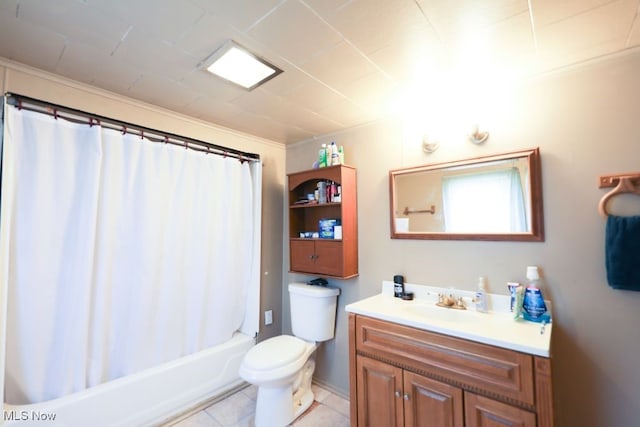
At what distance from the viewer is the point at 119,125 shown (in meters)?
1.67

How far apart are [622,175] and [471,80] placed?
83 cm

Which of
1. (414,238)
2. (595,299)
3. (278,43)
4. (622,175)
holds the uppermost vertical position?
(278,43)

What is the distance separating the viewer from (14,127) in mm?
1335

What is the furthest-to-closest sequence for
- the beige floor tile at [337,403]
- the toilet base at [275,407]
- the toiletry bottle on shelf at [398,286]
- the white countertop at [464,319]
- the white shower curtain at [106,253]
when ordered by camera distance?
1. the beige floor tile at [337,403]
2. the toiletry bottle on shelf at [398,286]
3. the toilet base at [275,407]
4. the white shower curtain at [106,253]
5. the white countertop at [464,319]

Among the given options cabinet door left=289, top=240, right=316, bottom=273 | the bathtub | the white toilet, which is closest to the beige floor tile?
the white toilet

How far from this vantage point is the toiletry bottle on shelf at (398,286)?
1882mm

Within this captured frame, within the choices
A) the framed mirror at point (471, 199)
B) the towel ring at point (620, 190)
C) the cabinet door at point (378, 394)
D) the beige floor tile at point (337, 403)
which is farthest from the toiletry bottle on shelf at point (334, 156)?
the beige floor tile at point (337, 403)

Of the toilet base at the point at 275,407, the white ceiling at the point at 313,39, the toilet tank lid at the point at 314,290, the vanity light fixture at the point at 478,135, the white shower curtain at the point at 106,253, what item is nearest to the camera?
the white ceiling at the point at 313,39

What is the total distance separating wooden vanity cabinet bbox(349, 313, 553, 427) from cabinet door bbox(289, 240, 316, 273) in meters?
0.66

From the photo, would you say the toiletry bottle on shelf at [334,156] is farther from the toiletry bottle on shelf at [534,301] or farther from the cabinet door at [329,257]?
the toiletry bottle on shelf at [534,301]

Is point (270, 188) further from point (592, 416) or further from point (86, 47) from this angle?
point (592, 416)

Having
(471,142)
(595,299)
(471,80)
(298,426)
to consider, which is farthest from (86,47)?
(595,299)

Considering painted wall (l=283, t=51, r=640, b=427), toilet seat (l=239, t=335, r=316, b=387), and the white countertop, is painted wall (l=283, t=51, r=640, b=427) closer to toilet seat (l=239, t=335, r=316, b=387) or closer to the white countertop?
the white countertop

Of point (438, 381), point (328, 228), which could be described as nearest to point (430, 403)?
point (438, 381)
